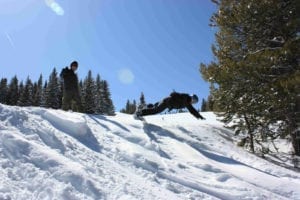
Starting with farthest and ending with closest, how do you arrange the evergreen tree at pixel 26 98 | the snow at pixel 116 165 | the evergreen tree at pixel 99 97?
1. the evergreen tree at pixel 26 98
2. the evergreen tree at pixel 99 97
3. the snow at pixel 116 165

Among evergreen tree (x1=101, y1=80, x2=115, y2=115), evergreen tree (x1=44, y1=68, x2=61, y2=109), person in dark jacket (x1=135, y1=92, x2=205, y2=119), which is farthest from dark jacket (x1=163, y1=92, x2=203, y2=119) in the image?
evergreen tree (x1=44, y1=68, x2=61, y2=109)

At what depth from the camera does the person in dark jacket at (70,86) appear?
419 inches

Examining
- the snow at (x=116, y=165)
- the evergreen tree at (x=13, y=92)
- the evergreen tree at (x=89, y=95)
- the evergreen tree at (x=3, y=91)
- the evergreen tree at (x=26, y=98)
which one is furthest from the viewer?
the evergreen tree at (x=13, y=92)

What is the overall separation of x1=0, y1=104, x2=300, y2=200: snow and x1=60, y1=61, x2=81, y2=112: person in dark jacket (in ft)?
6.96

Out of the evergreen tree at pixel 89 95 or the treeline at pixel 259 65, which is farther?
the evergreen tree at pixel 89 95

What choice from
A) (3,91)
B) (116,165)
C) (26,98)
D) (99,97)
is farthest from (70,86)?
(3,91)

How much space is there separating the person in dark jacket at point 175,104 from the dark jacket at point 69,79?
234 centimetres

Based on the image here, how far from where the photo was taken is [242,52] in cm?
1116

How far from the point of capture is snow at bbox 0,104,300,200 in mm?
4570

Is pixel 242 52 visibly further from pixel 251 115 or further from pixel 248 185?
pixel 248 185

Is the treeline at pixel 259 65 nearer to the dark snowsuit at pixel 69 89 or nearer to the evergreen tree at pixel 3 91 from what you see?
the dark snowsuit at pixel 69 89

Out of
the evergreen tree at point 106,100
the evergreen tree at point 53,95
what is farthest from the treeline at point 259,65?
the evergreen tree at point 53,95

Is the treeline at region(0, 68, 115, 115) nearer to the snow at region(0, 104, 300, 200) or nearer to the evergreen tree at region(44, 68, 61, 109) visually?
the evergreen tree at region(44, 68, 61, 109)

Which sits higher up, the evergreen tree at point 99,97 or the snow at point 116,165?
the evergreen tree at point 99,97
